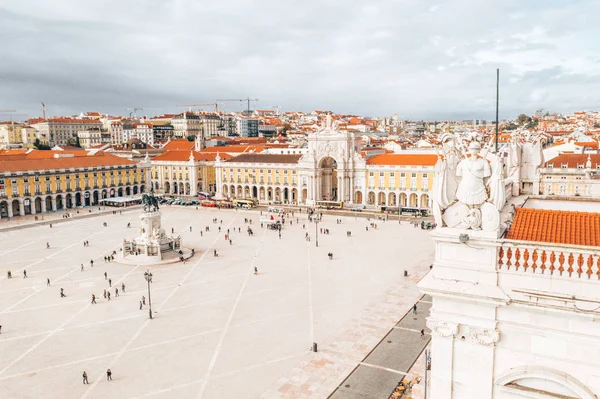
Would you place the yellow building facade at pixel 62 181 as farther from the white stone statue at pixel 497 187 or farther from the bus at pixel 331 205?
the white stone statue at pixel 497 187

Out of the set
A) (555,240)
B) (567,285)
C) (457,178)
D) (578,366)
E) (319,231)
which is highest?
(457,178)

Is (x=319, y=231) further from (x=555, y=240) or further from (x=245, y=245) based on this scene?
(x=555, y=240)

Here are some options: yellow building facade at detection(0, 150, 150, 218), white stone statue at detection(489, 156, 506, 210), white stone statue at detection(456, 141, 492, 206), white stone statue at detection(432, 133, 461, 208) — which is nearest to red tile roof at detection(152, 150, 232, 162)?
yellow building facade at detection(0, 150, 150, 218)

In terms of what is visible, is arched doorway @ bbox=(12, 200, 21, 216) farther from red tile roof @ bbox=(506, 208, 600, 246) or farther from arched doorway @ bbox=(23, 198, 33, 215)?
red tile roof @ bbox=(506, 208, 600, 246)

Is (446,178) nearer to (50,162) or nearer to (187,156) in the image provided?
(50,162)

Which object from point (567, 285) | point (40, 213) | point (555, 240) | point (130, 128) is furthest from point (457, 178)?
point (130, 128)
